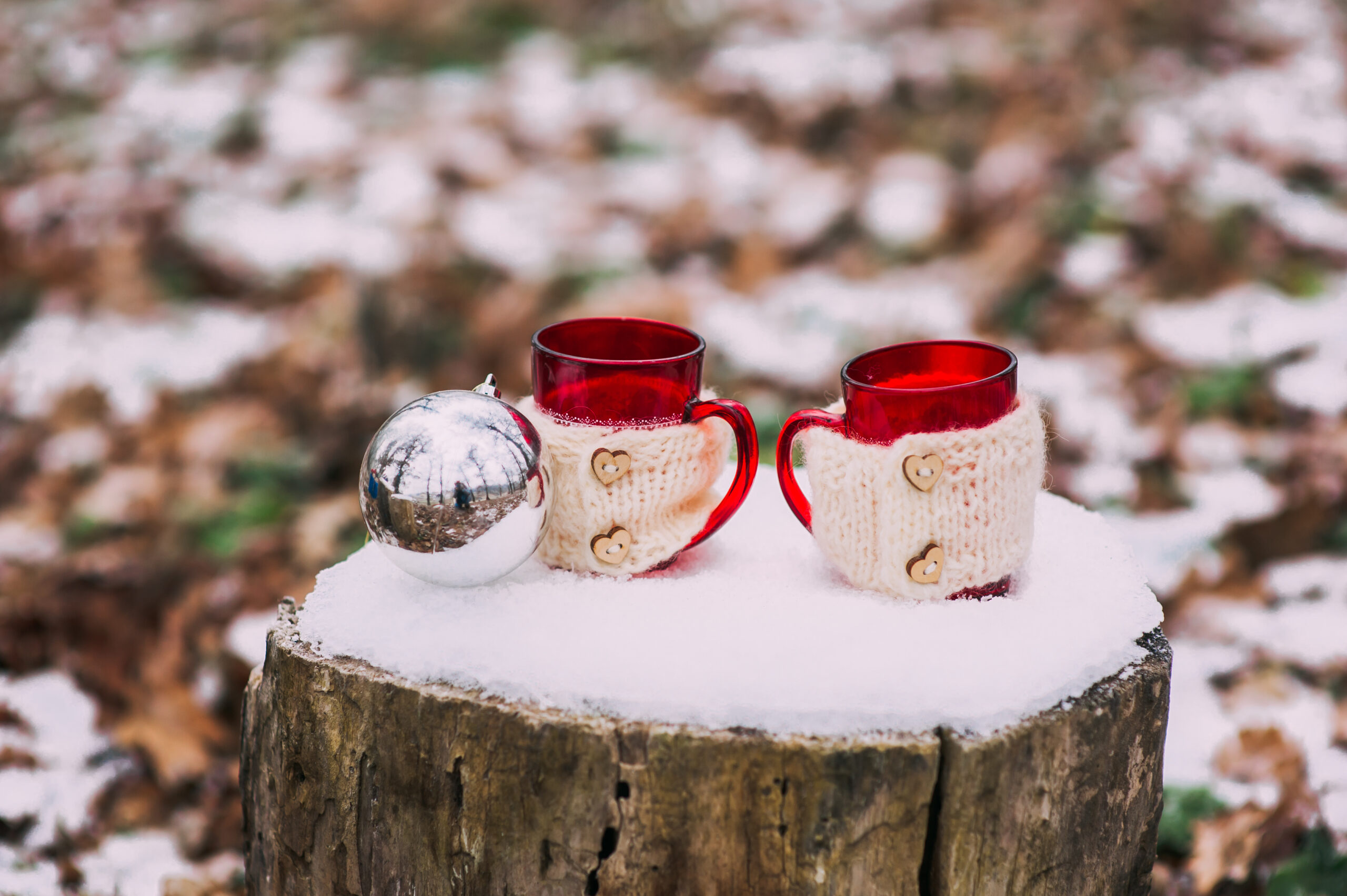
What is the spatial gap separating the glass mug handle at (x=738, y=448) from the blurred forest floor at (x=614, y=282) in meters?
1.04

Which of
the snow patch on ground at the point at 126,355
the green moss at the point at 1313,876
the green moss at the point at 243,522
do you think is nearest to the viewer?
the green moss at the point at 1313,876

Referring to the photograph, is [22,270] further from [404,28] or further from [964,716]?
[964,716]

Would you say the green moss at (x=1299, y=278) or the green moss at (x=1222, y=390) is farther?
the green moss at (x=1299, y=278)

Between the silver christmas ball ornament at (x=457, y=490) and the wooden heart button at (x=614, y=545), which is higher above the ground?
the silver christmas ball ornament at (x=457, y=490)

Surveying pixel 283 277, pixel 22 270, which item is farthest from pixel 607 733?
pixel 22 270

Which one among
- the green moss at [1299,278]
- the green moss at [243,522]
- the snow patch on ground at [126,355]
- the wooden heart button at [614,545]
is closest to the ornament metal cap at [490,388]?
the wooden heart button at [614,545]

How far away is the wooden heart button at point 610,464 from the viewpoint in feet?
4.11

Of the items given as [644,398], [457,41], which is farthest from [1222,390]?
[457,41]

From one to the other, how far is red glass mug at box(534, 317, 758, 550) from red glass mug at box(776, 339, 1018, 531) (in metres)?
0.05

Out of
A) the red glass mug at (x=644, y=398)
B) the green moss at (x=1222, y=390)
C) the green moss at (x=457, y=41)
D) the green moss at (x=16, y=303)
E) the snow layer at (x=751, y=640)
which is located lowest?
the green moss at (x=1222, y=390)

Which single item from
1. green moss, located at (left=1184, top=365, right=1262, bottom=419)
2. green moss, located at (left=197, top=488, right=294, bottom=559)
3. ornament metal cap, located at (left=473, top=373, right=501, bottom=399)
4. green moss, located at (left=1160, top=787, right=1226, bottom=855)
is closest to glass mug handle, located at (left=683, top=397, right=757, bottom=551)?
ornament metal cap, located at (left=473, top=373, right=501, bottom=399)

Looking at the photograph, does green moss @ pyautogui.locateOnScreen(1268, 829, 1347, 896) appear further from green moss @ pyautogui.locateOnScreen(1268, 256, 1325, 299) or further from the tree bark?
green moss @ pyautogui.locateOnScreen(1268, 256, 1325, 299)

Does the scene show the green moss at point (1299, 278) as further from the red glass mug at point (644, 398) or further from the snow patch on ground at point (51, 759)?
the snow patch on ground at point (51, 759)

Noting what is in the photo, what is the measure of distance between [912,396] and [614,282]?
2.58 metres
